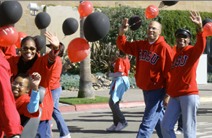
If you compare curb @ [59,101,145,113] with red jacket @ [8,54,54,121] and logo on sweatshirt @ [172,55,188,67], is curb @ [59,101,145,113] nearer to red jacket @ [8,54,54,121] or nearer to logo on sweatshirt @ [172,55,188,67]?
logo on sweatshirt @ [172,55,188,67]

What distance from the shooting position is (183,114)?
6.81 metres

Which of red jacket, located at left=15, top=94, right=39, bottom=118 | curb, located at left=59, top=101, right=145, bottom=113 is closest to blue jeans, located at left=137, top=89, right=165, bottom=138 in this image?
red jacket, located at left=15, top=94, right=39, bottom=118

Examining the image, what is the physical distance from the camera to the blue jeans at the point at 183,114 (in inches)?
267

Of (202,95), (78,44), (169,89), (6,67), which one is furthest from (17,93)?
(202,95)

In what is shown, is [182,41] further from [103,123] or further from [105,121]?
[105,121]

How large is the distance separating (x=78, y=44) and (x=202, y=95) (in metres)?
14.3

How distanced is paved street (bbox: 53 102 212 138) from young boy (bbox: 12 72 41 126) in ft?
15.9

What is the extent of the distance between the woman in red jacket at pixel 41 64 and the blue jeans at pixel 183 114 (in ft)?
5.15

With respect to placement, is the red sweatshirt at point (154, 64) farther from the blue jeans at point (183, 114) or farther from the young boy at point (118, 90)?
the young boy at point (118, 90)

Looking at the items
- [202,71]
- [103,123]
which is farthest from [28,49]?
Result: [202,71]

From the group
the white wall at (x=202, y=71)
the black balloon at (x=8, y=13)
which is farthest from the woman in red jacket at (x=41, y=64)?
the white wall at (x=202, y=71)

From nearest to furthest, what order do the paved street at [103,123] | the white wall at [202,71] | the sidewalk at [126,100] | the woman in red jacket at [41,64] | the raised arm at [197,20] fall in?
1. the woman in red jacket at [41,64]
2. the raised arm at [197,20]
3. the paved street at [103,123]
4. the sidewalk at [126,100]
5. the white wall at [202,71]

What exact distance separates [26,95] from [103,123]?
7.09 meters

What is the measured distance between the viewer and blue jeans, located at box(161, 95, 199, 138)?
267 inches
